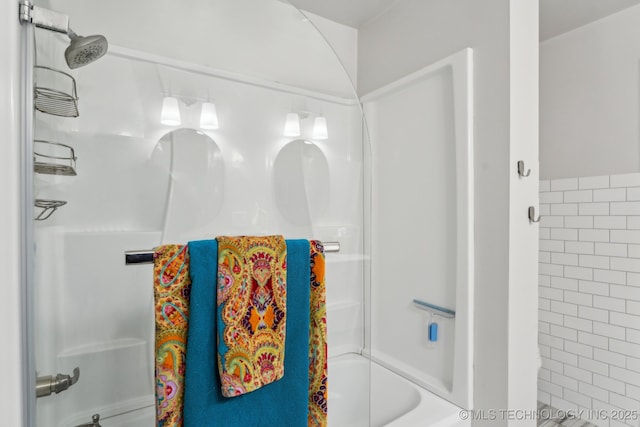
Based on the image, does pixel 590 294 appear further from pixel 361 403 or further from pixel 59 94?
pixel 59 94

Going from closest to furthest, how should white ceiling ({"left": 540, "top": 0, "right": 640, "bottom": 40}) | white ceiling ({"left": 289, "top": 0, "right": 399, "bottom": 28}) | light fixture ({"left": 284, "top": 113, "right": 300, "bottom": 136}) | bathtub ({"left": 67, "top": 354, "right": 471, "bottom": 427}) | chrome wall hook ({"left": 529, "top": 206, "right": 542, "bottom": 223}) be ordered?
light fixture ({"left": 284, "top": 113, "right": 300, "bottom": 136}) → bathtub ({"left": 67, "top": 354, "right": 471, "bottom": 427}) → chrome wall hook ({"left": 529, "top": 206, "right": 542, "bottom": 223}) → white ceiling ({"left": 289, "top": 0, "right": 399, "bottom": 28}) → white ceiling ({"left": 540, "top": 0, "right": 640, "bottom": 40})

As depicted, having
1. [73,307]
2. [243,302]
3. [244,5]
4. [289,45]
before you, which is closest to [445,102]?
[289,45]

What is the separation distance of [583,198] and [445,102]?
1356mm

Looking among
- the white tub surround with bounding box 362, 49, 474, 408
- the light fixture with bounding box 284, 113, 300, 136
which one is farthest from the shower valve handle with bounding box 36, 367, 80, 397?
the white tub surround with bounding box 362, 49, 474, 408

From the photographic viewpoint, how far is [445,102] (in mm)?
1443

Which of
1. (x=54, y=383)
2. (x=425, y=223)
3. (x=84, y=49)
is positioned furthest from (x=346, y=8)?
(x=54, y=383)

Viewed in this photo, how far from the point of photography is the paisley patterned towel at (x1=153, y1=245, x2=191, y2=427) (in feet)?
2.32

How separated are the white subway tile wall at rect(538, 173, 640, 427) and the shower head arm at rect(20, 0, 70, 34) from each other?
2606mm

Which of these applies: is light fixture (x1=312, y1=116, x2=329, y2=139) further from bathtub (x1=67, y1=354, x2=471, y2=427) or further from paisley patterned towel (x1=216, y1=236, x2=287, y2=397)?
bathtub (x1=67, y1=354, x2=471, y2=427)

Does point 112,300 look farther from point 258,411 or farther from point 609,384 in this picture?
point 609,384

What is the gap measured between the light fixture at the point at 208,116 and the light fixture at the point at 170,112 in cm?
6

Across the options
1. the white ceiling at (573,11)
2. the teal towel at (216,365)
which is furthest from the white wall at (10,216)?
the white ceiling at (573,11)

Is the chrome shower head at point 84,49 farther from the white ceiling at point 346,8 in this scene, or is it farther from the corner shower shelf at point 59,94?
the white ceiling at point 346,8

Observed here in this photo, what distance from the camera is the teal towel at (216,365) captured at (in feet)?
2.41
